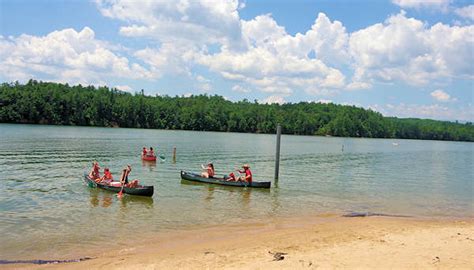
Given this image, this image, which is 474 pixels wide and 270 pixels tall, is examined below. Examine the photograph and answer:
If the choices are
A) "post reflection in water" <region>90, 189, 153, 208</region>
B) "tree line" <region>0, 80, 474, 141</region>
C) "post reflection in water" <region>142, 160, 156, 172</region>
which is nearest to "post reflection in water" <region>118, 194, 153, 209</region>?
"post reflection in water" <region>90, 189, 153, 208</region>

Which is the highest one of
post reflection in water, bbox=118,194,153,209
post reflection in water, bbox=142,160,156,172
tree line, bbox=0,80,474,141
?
tree line, bbox=0,80,474,141

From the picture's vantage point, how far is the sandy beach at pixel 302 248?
11.1 meters

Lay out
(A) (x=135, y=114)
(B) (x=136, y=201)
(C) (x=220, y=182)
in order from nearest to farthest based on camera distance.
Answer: (B) (x=136, y=201) → (C) (x=220, y=182) → (A) (x=135, y=114)

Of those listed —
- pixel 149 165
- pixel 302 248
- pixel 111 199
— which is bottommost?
pixel 111 199

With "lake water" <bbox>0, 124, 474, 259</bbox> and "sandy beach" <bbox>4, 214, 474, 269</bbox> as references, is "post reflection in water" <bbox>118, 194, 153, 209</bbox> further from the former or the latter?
"sandy beach" <bbox>4, 214, 474, 269</bbox>

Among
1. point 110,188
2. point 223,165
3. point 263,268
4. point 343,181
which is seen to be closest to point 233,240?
point 263,268

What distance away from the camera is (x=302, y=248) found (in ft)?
42.7

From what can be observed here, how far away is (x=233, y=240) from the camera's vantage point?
578 inches

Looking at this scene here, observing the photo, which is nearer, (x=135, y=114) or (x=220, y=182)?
(x=220, y=182)

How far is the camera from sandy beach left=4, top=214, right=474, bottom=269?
1113 centimetres

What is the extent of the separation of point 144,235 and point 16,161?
25887 mm

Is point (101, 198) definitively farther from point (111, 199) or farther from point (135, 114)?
point (135, 114)

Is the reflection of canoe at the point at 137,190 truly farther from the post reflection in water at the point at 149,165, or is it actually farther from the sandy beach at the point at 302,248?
the post reflection in water at the point at 149,165

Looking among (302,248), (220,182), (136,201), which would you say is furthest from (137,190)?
(302,248)
